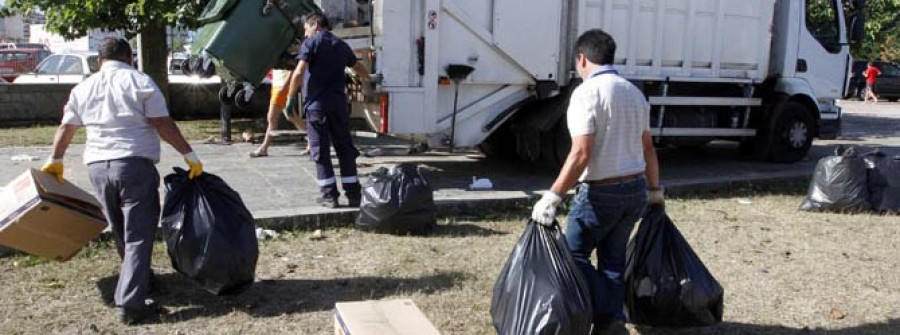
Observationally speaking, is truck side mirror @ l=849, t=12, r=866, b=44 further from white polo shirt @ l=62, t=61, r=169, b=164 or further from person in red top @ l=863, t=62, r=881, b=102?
person in red top @ l=863, t=62, r=881, b=102

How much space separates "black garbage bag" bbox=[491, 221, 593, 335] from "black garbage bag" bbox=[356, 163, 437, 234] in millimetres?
2440

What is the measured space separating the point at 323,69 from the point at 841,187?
4.84m

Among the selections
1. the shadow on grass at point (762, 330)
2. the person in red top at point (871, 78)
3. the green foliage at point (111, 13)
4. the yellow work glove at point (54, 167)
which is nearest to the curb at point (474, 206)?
the yellow work glove at point (54, 167)

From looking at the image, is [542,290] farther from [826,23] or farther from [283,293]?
[826,23]

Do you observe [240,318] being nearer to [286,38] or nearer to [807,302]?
[807,302]

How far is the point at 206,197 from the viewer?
173 inches

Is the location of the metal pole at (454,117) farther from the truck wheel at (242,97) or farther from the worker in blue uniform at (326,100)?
the truck wheel at (242,97)

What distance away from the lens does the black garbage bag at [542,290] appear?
11.6 ft

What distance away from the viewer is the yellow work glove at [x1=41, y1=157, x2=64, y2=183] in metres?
4.48

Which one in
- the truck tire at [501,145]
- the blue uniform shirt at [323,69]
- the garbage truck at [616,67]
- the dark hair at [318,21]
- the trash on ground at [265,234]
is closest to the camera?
the trash on ground at [265,234]

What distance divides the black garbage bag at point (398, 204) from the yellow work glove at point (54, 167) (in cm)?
229

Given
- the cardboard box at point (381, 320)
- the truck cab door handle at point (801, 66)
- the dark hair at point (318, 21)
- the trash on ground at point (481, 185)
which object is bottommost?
the trash on ground at point (481, 185)

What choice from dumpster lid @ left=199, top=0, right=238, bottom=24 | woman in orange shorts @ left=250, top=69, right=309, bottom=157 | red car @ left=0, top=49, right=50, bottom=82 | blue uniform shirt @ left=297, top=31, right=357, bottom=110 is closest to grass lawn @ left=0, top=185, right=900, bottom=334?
blue uniform shirt @ left=297, top=31, right=357, bottom=110

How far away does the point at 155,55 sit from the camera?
41.9 feet
